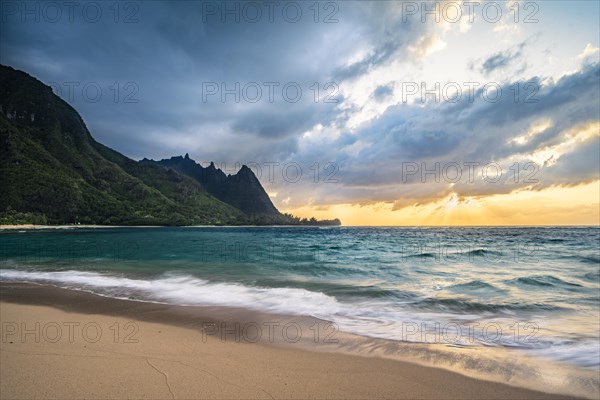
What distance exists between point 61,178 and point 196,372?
5591 inches

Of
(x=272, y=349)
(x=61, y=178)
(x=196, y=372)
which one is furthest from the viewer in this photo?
A: (x=61, y=178)

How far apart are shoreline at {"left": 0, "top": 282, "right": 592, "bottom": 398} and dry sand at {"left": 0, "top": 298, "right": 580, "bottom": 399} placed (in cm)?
2

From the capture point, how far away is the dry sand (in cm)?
363

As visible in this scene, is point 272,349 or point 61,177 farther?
point 61,177

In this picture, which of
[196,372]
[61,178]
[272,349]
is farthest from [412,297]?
[61,178]

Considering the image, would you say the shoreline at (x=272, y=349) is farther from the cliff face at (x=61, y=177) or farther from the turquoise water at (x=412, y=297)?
the cliff face at (x=61, y=177)

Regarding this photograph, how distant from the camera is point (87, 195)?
12362 centimetres

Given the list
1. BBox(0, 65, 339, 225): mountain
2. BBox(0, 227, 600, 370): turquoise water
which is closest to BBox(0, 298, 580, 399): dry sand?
BBox(0, 227, 600, 370): turquoise water

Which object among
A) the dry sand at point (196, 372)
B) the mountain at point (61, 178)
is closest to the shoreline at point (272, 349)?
the dry sand at point (196, 372)

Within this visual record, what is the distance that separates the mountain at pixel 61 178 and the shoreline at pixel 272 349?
380 ft

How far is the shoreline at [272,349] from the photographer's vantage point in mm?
3842

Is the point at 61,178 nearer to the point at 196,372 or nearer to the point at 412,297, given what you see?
the point at 412,297

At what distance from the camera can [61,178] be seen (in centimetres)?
11306

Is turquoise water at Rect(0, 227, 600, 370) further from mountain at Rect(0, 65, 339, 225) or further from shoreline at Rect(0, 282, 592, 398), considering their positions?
mountain at Rect(0, 65, 339, 225)
